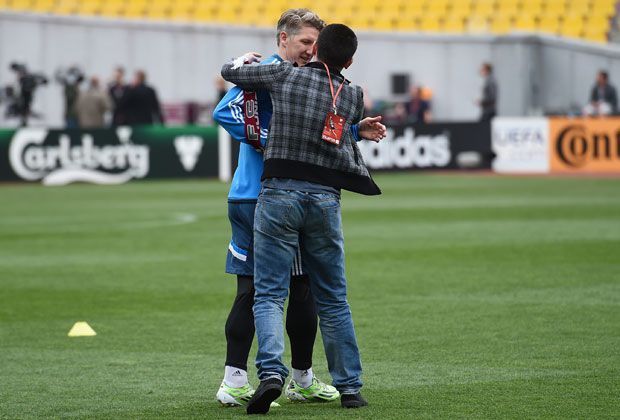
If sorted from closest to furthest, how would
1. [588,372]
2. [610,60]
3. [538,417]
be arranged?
[538,417], [588,372], [610,60]

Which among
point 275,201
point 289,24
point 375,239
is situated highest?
point 289,24

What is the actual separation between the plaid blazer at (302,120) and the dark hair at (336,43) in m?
0.07

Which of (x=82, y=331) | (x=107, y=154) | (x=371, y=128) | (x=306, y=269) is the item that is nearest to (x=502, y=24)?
(x=107, y=154)

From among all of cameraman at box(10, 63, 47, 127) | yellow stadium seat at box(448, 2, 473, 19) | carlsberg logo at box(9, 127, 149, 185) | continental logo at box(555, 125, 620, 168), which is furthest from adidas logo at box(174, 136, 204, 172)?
yellow stadium seat at box(448, 2, 473, 19)

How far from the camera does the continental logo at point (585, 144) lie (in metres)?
27.6

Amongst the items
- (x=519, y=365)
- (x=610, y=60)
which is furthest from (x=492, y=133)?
(x=519, y=365)

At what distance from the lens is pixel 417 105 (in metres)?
32.0

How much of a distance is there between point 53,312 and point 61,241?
18.1ft

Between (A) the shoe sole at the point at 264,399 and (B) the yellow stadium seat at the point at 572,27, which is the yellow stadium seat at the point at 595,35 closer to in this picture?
(B) the yellow stadium seat at the point at 572,27

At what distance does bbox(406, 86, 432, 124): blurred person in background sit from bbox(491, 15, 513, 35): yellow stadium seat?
435 cm

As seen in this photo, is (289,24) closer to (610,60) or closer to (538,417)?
(538,417)

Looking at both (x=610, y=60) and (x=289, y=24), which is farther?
(x=610, y=60)

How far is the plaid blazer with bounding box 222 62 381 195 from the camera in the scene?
612 cm

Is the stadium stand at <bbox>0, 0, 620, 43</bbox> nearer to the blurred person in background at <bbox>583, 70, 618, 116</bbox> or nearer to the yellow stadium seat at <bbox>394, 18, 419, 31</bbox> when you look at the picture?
the yellow stadium seat at <bbox>394, 18, 419, 31</bbox>
